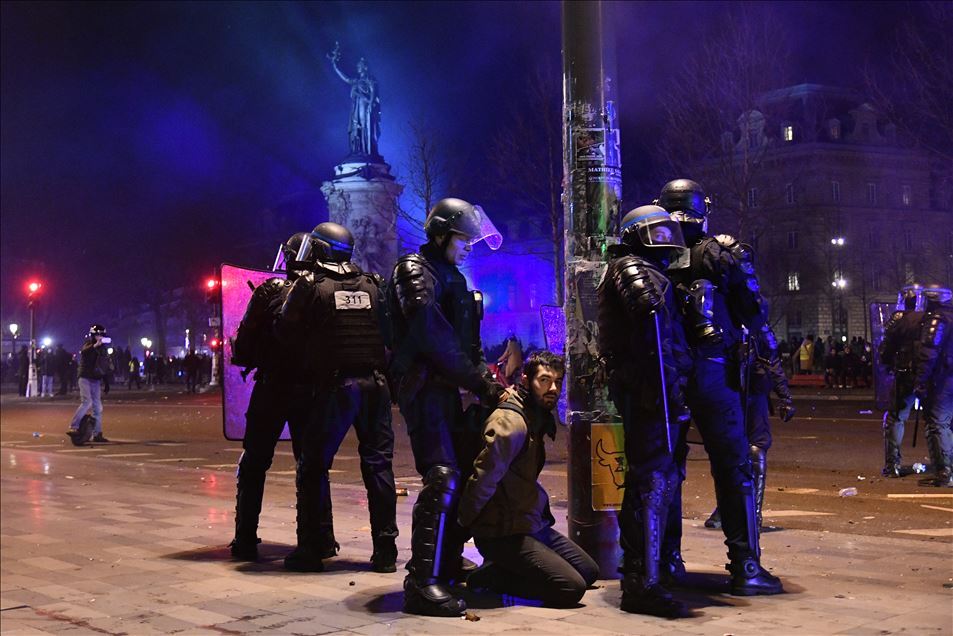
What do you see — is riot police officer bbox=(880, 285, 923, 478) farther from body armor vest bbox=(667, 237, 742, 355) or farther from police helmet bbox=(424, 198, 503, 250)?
police helmet bbox=(424, 198, 503, 250)

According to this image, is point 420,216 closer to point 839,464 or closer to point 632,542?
point 839,464

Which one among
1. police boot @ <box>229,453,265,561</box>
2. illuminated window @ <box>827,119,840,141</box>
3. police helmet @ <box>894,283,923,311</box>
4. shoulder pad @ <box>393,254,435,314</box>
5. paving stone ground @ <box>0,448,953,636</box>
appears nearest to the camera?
paving stone ground @ <box>0,448,953,636</box>

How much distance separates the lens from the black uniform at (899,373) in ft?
38.7

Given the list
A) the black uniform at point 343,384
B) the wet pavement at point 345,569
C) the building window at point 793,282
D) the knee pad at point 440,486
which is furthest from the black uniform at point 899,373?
the building window at point 793,282

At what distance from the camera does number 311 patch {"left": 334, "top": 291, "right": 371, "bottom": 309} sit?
22.3 ft

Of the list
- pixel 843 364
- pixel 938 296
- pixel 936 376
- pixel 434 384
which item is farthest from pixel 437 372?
pixel 843 364

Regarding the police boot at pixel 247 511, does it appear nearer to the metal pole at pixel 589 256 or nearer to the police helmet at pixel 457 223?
the metal pole at pixel 589 256

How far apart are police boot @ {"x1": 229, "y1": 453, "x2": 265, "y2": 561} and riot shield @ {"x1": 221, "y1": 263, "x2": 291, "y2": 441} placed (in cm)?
65

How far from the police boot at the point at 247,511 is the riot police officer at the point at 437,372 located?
200cm

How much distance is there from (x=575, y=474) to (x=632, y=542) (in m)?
0.84

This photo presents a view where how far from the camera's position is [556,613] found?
564cm

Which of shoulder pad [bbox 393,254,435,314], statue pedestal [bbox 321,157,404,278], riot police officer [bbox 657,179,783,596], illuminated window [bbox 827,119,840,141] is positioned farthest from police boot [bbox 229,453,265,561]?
illuminated window [bbox 827,119,840,141]

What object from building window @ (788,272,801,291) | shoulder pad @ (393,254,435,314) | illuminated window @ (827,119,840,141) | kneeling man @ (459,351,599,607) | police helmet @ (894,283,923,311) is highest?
illuminated window @ (827,119,840,141)

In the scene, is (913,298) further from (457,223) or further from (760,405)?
(457,223)
